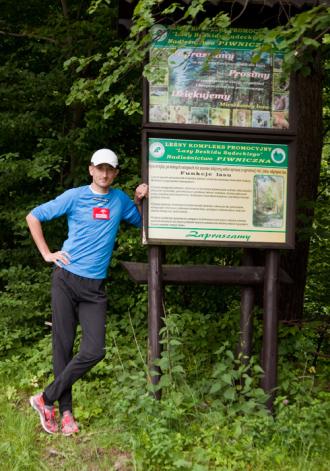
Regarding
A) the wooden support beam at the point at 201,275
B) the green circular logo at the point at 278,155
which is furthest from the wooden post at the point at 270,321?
the green circular logo at the point at 278,155

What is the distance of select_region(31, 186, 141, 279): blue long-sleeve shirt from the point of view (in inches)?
177

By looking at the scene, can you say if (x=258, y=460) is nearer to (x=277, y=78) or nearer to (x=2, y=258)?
(x=277, y=78)

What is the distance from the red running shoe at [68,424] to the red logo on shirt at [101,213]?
5.03 ft

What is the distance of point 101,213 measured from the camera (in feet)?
14.9

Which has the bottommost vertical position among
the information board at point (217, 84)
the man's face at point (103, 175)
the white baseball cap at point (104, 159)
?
the man's face at point (103, 175)

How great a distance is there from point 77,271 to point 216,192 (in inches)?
49.7

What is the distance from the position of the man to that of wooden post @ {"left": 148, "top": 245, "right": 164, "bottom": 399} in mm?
385

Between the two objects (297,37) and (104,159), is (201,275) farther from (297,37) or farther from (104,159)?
(297,37)

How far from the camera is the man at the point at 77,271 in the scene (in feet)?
14.7

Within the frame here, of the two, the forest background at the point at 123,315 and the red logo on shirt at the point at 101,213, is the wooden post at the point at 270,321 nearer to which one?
the forest background at the point at 123,315

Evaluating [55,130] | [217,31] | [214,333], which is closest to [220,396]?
[214,333]

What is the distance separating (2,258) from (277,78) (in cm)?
403

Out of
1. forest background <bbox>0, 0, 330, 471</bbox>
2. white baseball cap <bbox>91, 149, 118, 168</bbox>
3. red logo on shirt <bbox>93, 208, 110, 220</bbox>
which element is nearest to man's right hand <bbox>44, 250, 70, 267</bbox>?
red logo on shirt <bbox>93, 208, 110, 220</bbox>

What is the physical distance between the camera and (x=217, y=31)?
4.60 m
